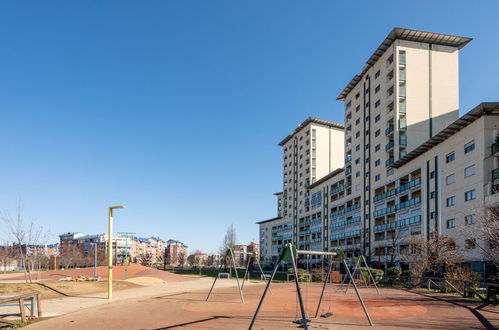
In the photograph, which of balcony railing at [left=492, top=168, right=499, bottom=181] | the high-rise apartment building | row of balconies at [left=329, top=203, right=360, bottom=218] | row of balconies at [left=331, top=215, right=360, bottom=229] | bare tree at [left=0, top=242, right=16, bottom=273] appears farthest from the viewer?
the high-rise apartment building

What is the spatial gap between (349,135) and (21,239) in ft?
204

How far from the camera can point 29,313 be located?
16188 millimetres

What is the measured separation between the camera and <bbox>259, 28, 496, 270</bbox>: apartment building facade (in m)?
51.1

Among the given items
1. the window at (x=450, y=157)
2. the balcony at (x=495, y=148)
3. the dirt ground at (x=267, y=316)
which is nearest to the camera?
the dirt ground at (x=267, y=316)

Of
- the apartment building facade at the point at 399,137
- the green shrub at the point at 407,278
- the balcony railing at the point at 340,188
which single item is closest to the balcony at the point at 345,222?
the apartment building facade at the point at 399,137

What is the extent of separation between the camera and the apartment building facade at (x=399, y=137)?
168 ft

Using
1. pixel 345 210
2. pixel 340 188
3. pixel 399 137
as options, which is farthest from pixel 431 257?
pixel 340 188

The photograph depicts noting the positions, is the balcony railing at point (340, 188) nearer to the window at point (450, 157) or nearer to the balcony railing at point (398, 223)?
the balcony railing at point (398, 223)

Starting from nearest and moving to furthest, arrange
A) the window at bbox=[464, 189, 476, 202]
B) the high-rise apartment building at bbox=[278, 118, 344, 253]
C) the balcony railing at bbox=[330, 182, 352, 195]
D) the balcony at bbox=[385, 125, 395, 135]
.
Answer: the window at bbox=[464, 189, 476, 202] → the balcony at bbox=[385, 125, 395, 135] → the balcony railing at bbox=[330, 182, 352, 195] → the high-rise apartment building at bbox=[278, 118, 344, 253]

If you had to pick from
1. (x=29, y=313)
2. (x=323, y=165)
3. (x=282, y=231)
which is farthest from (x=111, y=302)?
(x=282, y=231)

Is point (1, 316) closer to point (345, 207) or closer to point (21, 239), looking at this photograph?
point (21, 239)

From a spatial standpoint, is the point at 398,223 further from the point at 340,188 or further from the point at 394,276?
the point at 394,276

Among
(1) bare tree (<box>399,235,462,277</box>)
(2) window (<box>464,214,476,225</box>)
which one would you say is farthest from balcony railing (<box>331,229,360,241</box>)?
(1) bare tree (<box>399,235,462,277</box>)

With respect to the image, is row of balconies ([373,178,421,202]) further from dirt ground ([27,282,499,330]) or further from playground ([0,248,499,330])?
dirt ground ([27,282,499,330])
